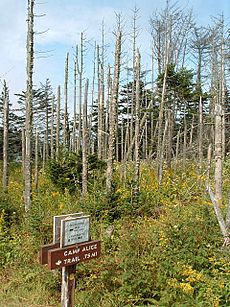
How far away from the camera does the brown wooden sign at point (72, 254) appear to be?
3955mm

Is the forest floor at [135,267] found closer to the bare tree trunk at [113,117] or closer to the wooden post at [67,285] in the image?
the wooden post at [67,285]

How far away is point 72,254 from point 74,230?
0.30 metres

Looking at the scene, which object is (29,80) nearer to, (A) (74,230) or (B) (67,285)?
(A) (74,230)

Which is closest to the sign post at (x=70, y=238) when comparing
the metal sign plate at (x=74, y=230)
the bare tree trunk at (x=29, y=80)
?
the metal sign plate at (x=74, y=230)

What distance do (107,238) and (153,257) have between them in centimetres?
156

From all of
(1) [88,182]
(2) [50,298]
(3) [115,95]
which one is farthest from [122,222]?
(3) [115,95]

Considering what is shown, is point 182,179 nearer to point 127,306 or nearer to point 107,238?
point 107,238

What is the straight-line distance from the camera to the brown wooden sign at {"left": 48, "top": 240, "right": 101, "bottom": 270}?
3.96 meters

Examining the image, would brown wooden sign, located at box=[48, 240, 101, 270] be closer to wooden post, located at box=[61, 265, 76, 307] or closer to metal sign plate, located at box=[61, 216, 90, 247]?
metal sign plate, located at box=[61, 216, 90, 247]

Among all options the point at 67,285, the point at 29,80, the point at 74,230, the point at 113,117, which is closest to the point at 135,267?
the point at 67,285

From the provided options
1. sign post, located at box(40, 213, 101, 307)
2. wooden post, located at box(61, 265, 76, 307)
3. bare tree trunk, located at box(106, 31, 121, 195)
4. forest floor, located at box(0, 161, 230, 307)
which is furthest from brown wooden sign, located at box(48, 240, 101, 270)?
bare tree trunk, located at box(106, 31, 121, 195)

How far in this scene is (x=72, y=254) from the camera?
13.7 ft

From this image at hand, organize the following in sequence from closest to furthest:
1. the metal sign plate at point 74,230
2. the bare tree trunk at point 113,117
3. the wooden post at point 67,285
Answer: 1. the metal sign plate at point 74,230
2. the wooden post at point 67,285
3. the bare tree trunk at point 113,117

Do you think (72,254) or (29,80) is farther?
(29,80)
